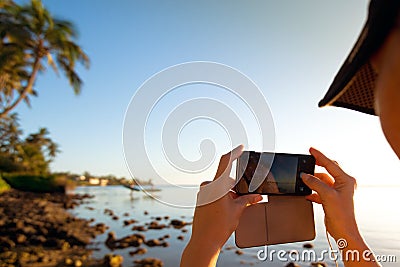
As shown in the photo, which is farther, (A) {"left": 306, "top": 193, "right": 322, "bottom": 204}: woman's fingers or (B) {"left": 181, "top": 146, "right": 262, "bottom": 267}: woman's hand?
(A) {"left": 306, "top": 193, "right": 322, "bottom": 204}: woman's fingers

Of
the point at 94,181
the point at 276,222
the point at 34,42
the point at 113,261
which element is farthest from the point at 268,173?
the point at 94,181

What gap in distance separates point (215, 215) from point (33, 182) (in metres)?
23.8

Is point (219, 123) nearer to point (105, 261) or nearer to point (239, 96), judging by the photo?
point (239, 96)

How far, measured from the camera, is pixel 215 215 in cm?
78

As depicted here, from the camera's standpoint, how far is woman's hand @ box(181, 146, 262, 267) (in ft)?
2.43

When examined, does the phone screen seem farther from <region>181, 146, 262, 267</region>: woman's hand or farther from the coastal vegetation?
the coastal vegetation

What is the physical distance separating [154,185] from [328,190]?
50 cm

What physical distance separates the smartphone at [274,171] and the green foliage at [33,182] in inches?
918

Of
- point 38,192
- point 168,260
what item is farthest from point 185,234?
point 38,192

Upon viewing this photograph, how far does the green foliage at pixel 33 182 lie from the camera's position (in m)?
20.9

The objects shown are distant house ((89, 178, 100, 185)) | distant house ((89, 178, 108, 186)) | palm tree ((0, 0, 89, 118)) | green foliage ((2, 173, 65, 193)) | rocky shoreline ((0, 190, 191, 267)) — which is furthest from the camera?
distant house ((89, 178, 108, 186))

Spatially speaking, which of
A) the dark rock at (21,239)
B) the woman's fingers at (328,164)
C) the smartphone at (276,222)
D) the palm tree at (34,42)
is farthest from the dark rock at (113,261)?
the palm tree at (34,42)

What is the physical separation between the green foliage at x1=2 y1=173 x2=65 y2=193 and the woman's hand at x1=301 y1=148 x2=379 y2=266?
2348 centimetres

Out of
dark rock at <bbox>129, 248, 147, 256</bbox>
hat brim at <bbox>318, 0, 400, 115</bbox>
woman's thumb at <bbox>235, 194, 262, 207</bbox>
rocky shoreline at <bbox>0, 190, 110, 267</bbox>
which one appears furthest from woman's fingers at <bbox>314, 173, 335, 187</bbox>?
dark rock at <bbox>129, 248, 147, 256</bbox>
